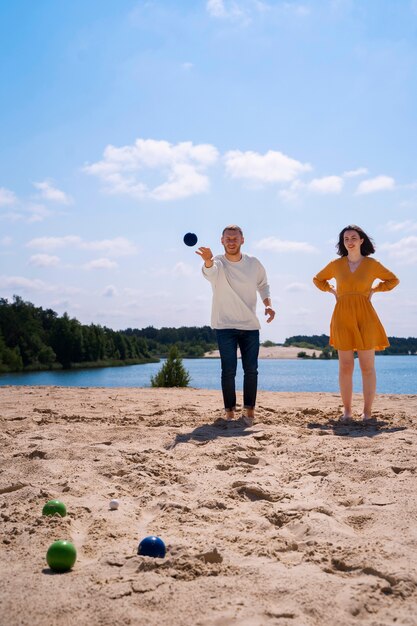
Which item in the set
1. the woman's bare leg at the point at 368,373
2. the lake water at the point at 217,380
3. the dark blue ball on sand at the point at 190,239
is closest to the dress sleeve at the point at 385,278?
the woman's bare leg at the point at 368,373

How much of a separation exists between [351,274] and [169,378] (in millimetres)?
7383

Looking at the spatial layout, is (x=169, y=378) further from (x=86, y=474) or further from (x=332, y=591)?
(x=332, y=591)

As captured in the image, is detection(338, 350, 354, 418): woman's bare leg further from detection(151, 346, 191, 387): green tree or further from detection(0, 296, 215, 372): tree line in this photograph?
detection(0, 296, 215, 372): tree line

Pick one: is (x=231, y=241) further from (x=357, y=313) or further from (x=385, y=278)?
(x=385, y=278)

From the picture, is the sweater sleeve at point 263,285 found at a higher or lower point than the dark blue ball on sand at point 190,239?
lower

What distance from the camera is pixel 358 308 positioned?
5875 mm

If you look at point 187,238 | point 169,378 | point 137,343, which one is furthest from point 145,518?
point 137,343

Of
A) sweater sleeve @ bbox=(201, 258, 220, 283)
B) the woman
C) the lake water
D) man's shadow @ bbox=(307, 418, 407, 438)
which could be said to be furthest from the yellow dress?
the lake water

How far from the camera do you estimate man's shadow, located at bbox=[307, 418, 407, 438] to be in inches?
200

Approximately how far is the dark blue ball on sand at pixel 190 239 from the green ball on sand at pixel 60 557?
4.01 metres

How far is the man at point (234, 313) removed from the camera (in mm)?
5996

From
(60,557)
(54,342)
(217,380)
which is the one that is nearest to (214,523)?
(60,557)

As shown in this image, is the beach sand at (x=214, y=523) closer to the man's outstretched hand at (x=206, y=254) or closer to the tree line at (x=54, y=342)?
the man's outstretched hand at (x=206, y=254)

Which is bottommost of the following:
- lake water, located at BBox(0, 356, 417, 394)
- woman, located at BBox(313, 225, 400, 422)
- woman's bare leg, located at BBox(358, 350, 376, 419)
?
lake water, located at BBox(0, 356, 417, 394)
